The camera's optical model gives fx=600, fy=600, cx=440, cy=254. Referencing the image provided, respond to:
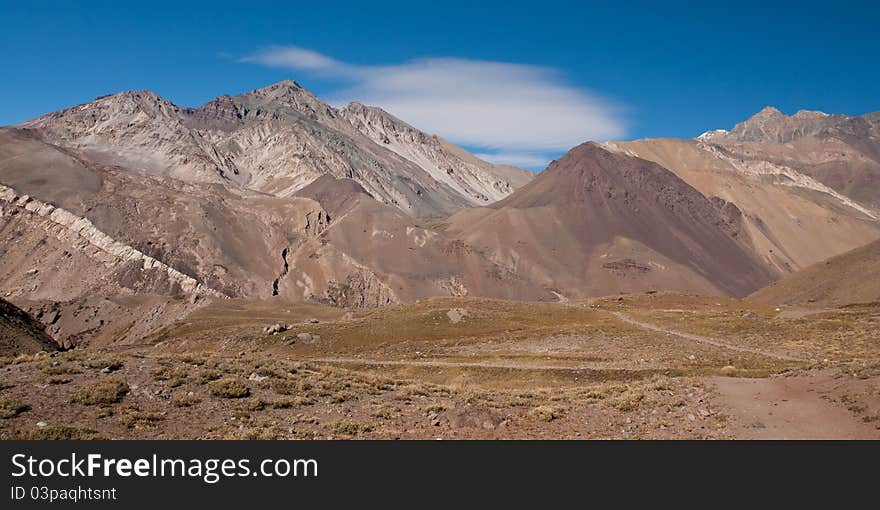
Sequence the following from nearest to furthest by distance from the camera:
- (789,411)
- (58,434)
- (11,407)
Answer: (58,434), (11,407), (789,411)

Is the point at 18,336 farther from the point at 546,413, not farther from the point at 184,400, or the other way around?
the point at 546,413

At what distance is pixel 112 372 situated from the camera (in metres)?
21.8

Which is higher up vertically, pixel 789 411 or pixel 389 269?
pixel 389 269

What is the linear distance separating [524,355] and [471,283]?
111 m

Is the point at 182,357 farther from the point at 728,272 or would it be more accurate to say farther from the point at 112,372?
the point at 728,272

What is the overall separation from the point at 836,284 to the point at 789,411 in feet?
363

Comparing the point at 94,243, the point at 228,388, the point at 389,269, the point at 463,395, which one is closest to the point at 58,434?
the point at 228,388

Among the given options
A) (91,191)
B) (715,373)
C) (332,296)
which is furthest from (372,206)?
(715,373)

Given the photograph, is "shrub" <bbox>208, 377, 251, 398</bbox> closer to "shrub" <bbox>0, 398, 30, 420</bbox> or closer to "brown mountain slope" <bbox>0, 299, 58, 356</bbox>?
"shrub" <bbox>0, 398, 30, 420</bbox>

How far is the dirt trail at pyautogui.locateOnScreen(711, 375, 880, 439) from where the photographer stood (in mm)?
18062

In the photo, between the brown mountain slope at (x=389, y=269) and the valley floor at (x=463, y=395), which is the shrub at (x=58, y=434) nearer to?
the valley floor at (x=463, y=395)

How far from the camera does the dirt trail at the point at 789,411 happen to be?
18.1 metres

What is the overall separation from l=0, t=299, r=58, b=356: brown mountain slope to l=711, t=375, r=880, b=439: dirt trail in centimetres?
4305

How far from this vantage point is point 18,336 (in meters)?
43.1
